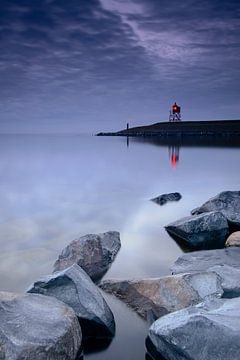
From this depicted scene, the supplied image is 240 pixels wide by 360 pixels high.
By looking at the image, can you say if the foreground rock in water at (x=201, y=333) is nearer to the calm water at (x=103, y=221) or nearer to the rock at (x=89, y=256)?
the calm water at (x=103, y=221)

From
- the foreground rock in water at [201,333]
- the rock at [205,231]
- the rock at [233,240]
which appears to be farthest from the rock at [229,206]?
the foreground rock in water at [201,333]

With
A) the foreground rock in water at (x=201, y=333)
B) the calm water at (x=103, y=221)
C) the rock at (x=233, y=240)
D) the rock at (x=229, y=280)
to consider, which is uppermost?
the foreground rock in water at (x=201, y=333)

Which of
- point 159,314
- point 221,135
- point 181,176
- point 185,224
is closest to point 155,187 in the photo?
point 181,176

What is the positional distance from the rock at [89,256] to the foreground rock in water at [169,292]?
3.91 ft

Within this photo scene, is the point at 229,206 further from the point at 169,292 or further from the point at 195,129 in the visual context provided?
the point at 195,129

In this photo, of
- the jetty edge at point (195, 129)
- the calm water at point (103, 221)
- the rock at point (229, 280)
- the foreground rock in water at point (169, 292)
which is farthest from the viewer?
the jetty edge at point (195, 129)

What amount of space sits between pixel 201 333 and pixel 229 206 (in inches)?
244

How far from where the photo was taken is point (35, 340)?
11.0ft

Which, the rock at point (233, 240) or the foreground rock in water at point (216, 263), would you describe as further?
the rock at point (233, 240)

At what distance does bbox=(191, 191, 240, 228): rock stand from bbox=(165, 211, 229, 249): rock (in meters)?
0.82

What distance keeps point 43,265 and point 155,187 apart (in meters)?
11.4

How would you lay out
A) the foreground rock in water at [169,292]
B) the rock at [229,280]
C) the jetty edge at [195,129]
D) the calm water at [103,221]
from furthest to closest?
the jetty edge at [195,129]
the calm water at [103,221]
the rock at [229,280]
the foreground rock in water at [169,292]

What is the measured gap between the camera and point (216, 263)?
252 inches

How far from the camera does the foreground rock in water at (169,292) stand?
15.4ft
